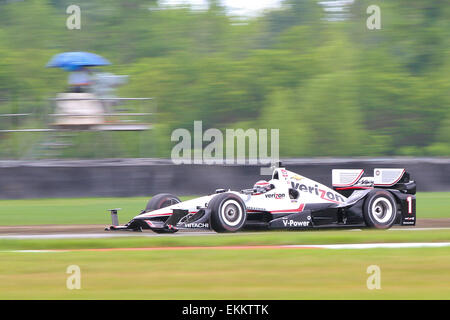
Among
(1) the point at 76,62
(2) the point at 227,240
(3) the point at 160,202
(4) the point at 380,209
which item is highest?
(1) the point at 76,62

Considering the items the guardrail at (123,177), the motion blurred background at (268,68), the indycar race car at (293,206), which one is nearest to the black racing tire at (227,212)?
the indycar race car at (293,206)

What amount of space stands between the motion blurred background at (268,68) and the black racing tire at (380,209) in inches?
540

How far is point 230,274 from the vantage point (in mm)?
6824

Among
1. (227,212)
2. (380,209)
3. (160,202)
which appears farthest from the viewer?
(380,209)

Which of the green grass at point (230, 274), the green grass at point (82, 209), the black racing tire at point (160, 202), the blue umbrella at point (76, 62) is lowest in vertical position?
the green grass at point (230, 274)

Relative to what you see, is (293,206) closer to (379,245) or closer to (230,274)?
(379,245)

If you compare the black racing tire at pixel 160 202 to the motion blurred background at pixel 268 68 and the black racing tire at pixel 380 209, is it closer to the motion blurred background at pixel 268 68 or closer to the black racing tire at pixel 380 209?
the black racing tire at pixel 380 209

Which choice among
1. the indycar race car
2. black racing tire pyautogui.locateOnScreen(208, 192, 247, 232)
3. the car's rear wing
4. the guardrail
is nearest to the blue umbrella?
the guardrail

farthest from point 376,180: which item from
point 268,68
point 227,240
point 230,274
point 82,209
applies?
point 268,68

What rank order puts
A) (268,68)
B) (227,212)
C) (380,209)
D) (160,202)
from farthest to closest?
(268,68) → (380,209) → (160,202) → (227,212)

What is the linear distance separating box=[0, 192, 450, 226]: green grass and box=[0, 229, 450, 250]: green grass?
2912 millimetres

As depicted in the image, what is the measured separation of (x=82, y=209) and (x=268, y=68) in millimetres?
14938

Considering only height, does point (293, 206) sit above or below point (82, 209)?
above

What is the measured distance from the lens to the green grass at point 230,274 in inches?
234
